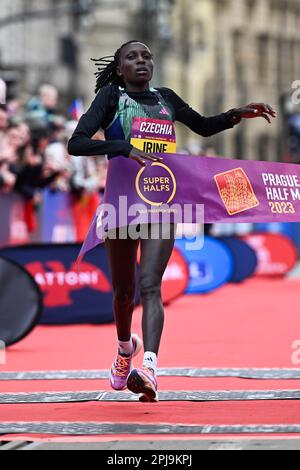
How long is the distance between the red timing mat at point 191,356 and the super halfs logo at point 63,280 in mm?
308

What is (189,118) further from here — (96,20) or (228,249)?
(96,20)

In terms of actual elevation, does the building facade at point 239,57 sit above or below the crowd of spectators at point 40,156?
above

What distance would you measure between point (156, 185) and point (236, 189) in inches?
18.4

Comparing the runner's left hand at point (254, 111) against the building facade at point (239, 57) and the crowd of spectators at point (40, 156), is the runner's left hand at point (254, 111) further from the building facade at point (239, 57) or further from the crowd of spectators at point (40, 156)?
the building facade at point (239, 57)

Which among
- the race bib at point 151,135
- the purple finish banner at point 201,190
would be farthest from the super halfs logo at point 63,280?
the race bib at point 151,135

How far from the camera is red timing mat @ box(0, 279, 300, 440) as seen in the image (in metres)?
7.44

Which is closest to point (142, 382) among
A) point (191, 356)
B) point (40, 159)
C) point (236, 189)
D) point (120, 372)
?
point (120, 372)

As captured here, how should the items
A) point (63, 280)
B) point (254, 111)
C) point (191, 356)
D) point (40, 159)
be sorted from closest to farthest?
point (254, 111) → point (191, 356) → point (63, 280) → point (40, 159)

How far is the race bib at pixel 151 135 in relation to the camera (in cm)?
788

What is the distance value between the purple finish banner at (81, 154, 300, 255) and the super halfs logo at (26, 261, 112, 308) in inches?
217

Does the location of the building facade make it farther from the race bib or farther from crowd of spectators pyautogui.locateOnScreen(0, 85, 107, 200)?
the race bib

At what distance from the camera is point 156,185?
7855 mm

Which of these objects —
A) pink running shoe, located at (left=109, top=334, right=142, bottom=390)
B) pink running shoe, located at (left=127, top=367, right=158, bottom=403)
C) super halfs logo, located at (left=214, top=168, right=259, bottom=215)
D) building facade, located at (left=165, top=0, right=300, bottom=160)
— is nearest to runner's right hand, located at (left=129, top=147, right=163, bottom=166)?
super halfs logo, located at (left=214, top=168, right=259, bottom=215)

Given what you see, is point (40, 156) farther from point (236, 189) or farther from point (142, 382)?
point (142, 382)
